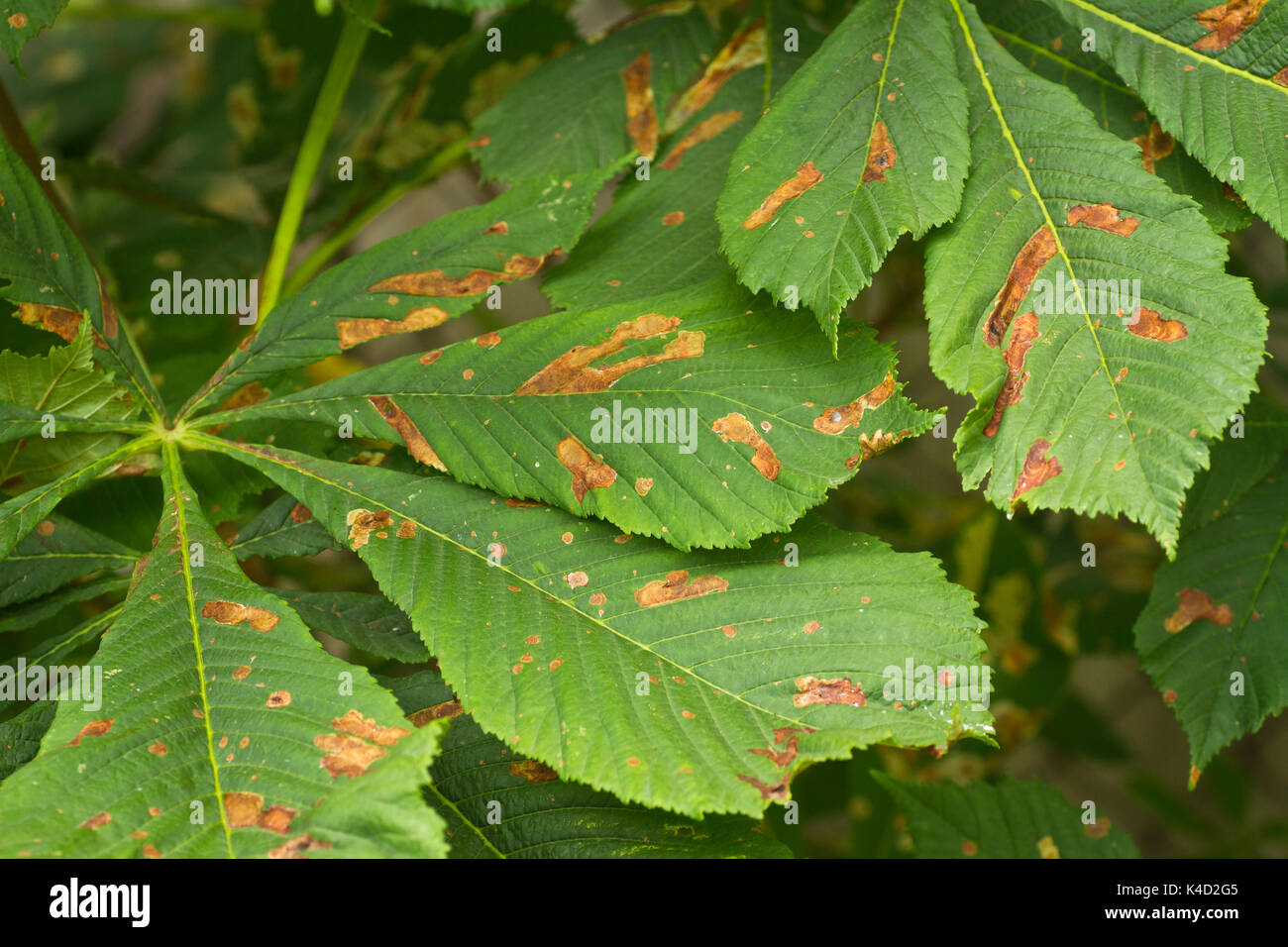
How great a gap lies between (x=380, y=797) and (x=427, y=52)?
127cm

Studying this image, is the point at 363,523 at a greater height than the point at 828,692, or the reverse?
the point at 363,523

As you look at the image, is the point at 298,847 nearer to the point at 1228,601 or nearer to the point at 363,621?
the point at 363,621

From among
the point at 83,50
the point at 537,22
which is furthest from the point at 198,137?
the point at 537,22

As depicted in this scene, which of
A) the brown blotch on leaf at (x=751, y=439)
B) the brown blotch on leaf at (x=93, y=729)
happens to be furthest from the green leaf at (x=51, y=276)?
the brown blotch on leaf at (x=751, y=439)

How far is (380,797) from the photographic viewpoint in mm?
718

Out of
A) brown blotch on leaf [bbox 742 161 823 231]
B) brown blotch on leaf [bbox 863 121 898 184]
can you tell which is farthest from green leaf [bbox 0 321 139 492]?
brown blotch on leaf [bbox 863 121 898 184]

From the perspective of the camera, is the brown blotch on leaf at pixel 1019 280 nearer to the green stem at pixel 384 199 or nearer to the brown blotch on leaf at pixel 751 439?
the brown blotch on leaf at pixel 751 439

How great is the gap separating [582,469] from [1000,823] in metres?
0.81

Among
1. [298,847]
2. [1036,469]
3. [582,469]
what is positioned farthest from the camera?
[582,469]

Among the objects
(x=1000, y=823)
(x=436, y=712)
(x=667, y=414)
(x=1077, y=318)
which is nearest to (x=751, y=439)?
(x=667, y=414)

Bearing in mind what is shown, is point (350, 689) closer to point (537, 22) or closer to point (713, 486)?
point (713, 486)

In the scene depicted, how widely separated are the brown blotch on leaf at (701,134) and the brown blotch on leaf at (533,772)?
661mm

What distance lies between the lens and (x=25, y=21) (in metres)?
0.92

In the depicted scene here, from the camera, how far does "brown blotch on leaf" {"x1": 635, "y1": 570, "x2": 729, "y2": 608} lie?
90 cm
